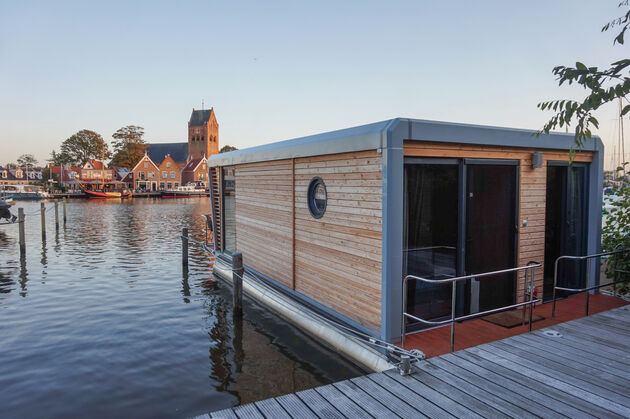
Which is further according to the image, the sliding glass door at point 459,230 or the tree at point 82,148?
the tree at point 82,148

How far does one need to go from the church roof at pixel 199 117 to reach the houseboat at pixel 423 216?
318 ft

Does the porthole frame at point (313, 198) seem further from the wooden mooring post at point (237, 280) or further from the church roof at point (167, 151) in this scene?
the church roof at point (167, 151)

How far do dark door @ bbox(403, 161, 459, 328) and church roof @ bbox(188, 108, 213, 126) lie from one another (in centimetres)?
9963

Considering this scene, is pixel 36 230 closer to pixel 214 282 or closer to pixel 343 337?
pixel 214 282

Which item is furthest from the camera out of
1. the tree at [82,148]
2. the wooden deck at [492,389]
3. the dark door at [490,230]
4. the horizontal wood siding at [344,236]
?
the tree at [82,148]

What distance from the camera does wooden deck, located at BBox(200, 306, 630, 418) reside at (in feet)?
12.6

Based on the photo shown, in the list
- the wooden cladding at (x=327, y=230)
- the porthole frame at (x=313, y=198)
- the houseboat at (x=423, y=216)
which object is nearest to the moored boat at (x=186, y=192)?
the wooden cladding at (x=327, y=230)

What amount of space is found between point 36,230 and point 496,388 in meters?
29.8

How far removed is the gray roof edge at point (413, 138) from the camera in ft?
18.3

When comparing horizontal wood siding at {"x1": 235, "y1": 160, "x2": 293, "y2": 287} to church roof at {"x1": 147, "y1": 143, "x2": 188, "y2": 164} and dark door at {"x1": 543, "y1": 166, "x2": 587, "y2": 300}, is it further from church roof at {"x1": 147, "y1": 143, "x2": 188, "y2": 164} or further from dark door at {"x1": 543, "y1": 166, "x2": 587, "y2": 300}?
church roof at {"x1": 147, "y1": 143, "x2": 188, "y2": 164}

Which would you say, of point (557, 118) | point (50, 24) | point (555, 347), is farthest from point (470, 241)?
point (50, 24)

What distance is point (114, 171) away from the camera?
86.8 meters

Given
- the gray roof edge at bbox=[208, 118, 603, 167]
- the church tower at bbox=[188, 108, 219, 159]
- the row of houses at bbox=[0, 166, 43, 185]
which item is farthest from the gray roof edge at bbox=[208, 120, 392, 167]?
the row of houses at bbox=[0, 166, 43, 185]

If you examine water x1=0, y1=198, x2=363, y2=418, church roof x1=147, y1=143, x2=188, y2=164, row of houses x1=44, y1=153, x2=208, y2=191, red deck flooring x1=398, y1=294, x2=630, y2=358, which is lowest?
water x1=0, y1=198, x2=363, y2=418
